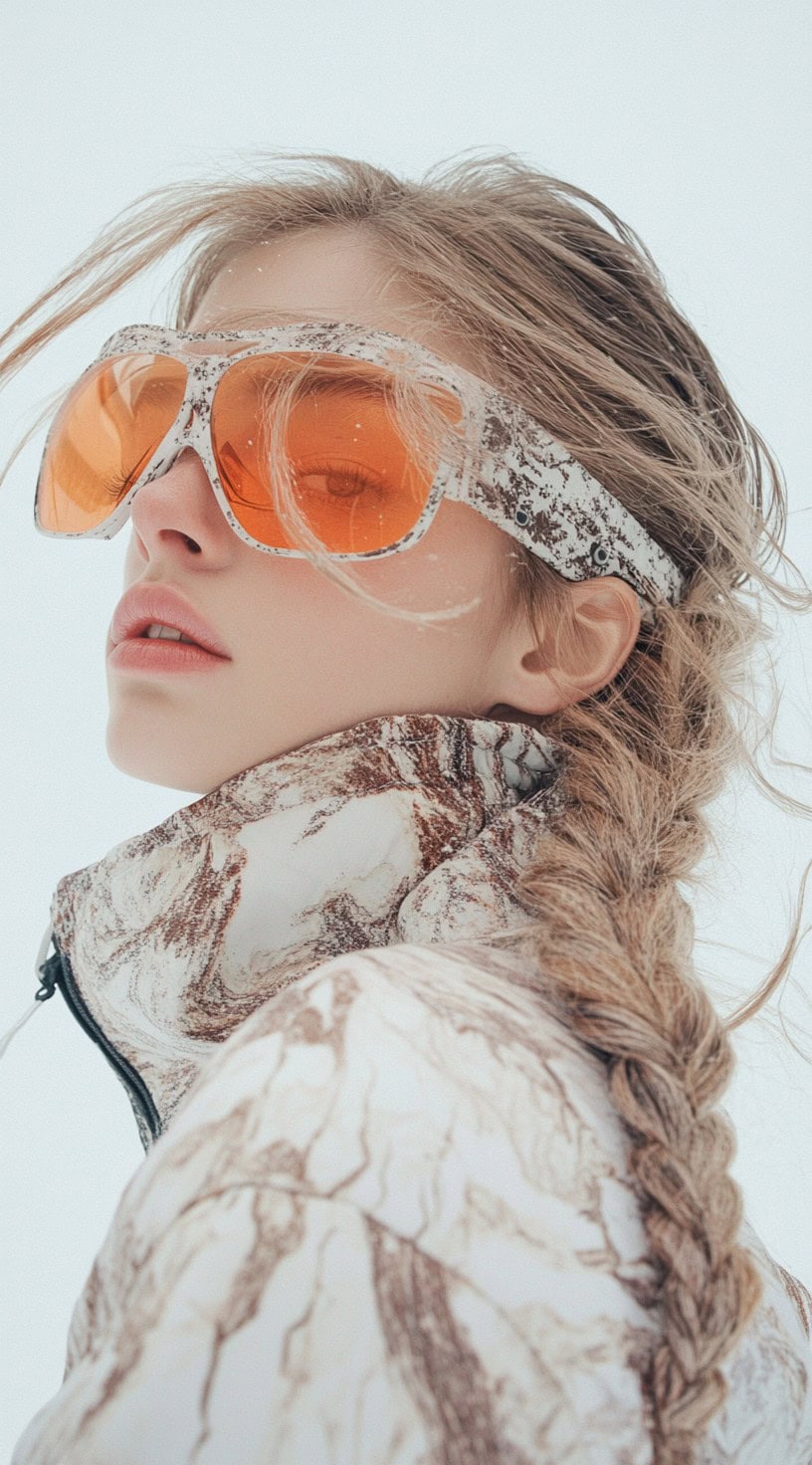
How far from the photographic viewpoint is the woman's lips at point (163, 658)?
1.11m

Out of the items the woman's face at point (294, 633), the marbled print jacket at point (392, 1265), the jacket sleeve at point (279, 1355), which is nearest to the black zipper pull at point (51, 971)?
the woman's face at point (294, 633)

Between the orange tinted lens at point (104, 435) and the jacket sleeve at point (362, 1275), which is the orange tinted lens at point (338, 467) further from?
the jacket sleeve at point (362, 1275)

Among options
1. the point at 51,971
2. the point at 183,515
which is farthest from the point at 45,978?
the point at 183,515

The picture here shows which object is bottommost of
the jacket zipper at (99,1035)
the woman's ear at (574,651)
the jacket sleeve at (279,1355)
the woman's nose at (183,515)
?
the jacket zipper at (99,1035)

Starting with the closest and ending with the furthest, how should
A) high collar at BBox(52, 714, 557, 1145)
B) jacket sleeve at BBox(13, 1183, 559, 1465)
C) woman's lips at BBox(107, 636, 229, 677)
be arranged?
jacket sleeve at BBox(13, 1183, 559, 1465) → high collar at BBox(52, 714, 557, 1145) → woman's lips at BBox(107, 636, 229, 677)

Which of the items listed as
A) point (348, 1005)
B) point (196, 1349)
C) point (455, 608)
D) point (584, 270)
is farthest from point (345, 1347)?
point (584, 270)

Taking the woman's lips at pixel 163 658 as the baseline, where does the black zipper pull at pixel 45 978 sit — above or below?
below

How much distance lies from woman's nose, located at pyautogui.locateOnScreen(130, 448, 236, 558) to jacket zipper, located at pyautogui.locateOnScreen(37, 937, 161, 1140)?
39cm

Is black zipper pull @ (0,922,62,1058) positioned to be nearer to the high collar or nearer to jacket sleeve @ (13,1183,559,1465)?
the high collar

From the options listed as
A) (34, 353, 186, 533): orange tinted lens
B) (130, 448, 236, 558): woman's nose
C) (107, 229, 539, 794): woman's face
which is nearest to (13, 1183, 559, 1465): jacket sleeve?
(107, 229, 539, 794): woman's face

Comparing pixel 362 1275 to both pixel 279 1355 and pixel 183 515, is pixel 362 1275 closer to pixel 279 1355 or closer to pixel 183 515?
pixel 279 1355

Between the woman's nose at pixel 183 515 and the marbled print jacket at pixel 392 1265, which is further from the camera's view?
the woman's nose at pixel 183 515

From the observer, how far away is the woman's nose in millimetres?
1124

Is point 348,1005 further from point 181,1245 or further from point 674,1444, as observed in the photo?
point 674,1444
